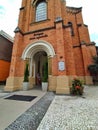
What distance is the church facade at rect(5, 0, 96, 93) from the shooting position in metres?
7.75

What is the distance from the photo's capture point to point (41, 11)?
36.4ft

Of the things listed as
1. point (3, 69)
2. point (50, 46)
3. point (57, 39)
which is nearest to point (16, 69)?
point (50, 46)

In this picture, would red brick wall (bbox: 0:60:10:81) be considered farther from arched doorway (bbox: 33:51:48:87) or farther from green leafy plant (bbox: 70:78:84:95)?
green leafy plant (bbox: 70:78:84:95)

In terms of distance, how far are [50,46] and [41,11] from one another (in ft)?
18.2

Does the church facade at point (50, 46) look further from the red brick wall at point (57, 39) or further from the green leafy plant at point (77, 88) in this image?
the green leafy plant at point (77, 88)

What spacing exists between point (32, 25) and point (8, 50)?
19.0 ft

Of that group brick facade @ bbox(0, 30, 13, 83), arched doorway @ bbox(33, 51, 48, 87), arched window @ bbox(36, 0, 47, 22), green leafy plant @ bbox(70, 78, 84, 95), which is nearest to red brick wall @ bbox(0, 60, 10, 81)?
brick facade @ bbox(0, 30, 13, 83)

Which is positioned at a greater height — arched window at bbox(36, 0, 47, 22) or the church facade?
arched window at bbox(36, 0, 47, 22)

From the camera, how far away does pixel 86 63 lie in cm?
1214

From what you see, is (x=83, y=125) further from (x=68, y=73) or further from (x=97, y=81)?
(x=97, y=81)

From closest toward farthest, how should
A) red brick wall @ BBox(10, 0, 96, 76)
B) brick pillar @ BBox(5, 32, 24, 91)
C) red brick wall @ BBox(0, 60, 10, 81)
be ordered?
red brick wall @ BBox(10, 0, 96, 76)
brick pillar @ BBox(5, 32, 24, 91)
red brick wall @ BBox(0, 60, 10, 81)

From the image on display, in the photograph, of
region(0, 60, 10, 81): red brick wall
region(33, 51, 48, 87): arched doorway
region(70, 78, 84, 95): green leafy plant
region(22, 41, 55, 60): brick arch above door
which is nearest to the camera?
region(70, 78, 84, 95): green leafy plant

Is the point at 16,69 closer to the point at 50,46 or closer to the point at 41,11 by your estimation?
the point at 50,46

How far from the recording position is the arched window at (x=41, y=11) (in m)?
10.7
